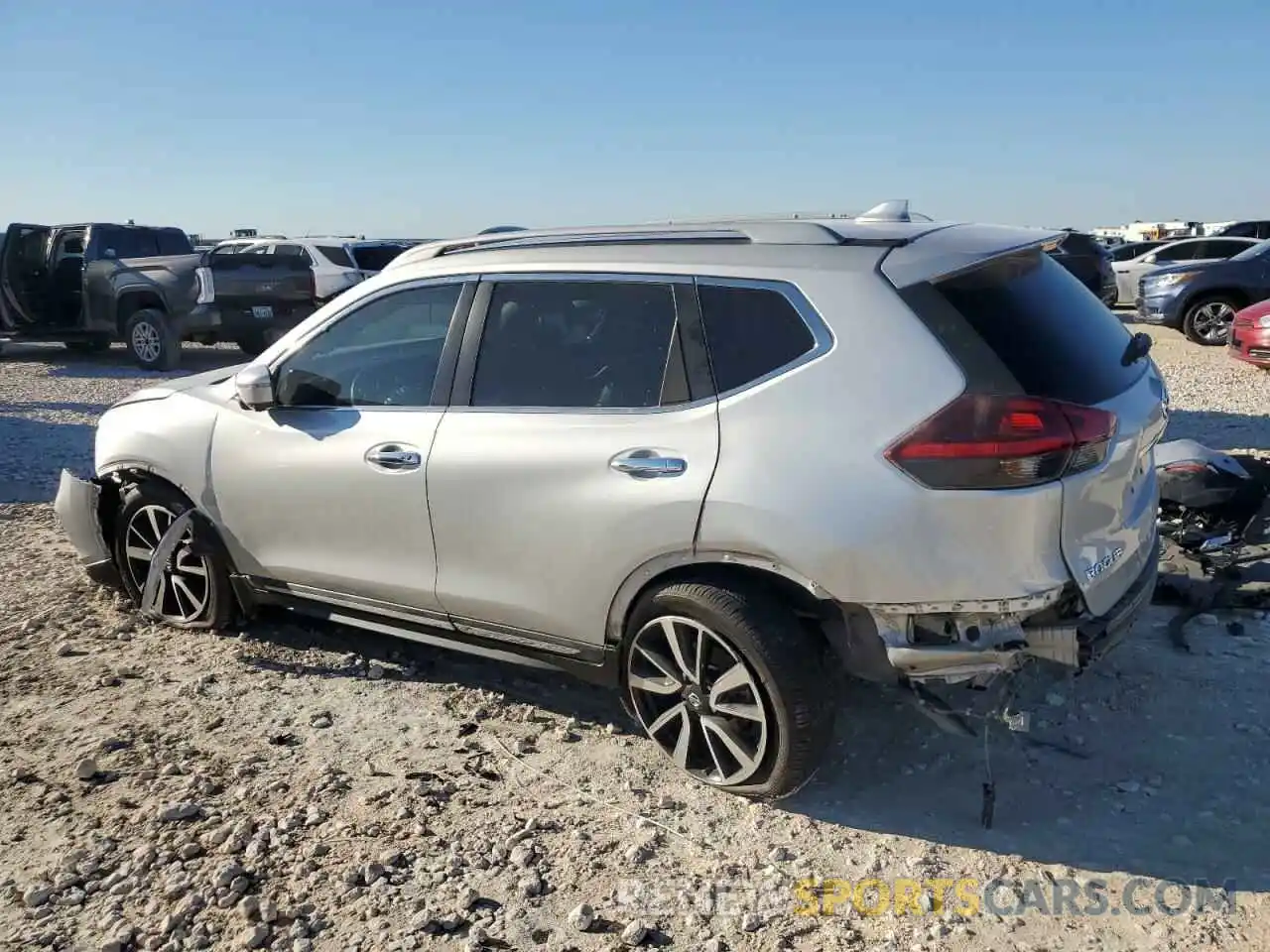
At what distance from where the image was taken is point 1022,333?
9.68 ft

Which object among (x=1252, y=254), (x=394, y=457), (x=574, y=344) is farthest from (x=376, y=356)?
(x=1252, y=254)

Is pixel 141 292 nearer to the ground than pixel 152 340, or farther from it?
farther from it

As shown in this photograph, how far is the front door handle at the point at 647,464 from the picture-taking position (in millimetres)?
3094

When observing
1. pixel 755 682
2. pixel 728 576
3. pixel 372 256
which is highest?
pixel 372 256

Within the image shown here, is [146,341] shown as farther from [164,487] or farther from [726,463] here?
[726,463]

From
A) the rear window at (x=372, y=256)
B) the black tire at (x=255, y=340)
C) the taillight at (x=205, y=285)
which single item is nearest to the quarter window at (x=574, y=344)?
the taillight at (x=205, y=285)

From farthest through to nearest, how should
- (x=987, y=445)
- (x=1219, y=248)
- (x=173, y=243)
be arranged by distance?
(x=1219, y=248) → (x=173, y=243) → (x=987, y=445)

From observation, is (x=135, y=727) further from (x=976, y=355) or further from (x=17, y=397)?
(x=17, y=397)

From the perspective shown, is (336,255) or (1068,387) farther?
(336,255)

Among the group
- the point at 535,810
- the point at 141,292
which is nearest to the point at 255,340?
the point at 141,292

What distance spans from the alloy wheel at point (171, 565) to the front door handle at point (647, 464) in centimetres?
226

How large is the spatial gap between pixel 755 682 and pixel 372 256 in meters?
14.5

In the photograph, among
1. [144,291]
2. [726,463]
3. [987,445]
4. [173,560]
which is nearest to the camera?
[987,445]

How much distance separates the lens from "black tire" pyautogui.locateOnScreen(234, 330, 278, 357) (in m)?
13.7
